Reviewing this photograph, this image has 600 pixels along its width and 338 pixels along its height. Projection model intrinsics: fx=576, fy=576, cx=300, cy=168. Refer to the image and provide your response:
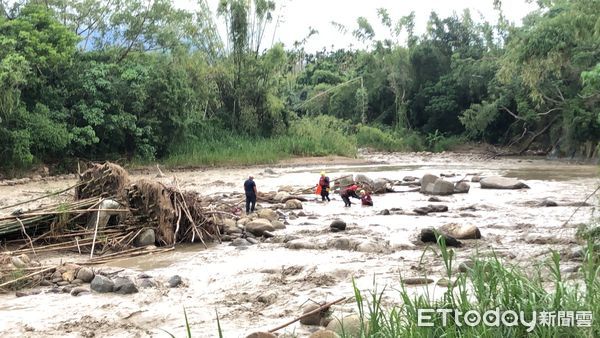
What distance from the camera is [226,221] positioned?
1166cm

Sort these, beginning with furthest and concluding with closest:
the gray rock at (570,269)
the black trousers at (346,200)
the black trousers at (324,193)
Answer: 1. the black trousers at (324,193)
2. the black trousers at (346,200)
3. the gray rock at (570,269)

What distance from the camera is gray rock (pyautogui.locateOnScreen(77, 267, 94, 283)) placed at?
24.7 ft

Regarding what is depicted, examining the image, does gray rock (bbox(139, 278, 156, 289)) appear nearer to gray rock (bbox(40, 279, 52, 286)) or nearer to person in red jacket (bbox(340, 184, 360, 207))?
gray rock (bbox(40, 279, 52, 286))

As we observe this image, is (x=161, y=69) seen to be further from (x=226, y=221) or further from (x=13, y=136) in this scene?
(x=226, y=221)

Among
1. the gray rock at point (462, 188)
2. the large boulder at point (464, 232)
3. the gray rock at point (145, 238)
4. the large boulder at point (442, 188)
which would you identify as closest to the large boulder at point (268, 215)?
the gray rock at point (145, 238)

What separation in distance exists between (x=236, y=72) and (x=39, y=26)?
13690 millimetres

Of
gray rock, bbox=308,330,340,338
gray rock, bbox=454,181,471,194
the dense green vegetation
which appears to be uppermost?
the dense green vegetation

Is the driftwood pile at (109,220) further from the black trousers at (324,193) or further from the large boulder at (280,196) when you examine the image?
the black trousers at (324,193)

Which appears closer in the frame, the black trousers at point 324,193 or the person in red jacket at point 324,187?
the person in red jacket at point 324,187

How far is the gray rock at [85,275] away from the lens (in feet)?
24.7

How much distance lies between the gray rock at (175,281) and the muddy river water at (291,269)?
0.30 feet

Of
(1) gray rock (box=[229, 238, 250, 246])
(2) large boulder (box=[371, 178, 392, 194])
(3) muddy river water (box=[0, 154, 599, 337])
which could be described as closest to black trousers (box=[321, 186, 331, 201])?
(3) muddy river water (box=[0, 154, 599, 337])

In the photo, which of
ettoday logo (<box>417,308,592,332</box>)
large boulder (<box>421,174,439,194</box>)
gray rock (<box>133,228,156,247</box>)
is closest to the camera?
ettoday logo (<box>417,308,592,332</box>)

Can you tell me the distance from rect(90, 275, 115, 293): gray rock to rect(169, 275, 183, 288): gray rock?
709 millimetres
